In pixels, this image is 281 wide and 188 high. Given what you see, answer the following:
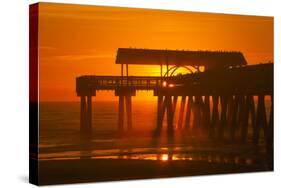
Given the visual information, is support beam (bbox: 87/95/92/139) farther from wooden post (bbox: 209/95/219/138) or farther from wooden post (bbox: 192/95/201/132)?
wooden post (bbox: 209/95/219/138)

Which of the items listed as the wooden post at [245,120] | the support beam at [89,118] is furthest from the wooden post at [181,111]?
the support beam at [89,118]

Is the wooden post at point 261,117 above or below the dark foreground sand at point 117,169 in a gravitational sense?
above

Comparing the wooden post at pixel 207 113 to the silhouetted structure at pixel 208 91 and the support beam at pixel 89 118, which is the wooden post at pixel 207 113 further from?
the support beam at pixel 89 118

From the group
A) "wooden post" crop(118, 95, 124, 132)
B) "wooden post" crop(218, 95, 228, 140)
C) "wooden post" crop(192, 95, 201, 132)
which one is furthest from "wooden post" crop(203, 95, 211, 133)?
"wooden post" crop(118, 95, 124, 132)

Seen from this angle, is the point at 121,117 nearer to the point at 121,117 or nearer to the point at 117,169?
the point at 121,117

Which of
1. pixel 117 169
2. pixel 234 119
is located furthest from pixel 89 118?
pixel 234 119
